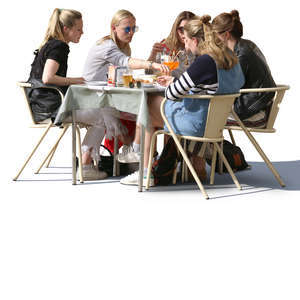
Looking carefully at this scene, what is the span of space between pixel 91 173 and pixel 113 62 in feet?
3.62

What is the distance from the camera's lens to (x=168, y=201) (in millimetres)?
5492

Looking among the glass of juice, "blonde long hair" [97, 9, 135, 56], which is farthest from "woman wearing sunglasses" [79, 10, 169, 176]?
the glass of juice

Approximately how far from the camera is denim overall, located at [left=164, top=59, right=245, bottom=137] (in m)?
5.39

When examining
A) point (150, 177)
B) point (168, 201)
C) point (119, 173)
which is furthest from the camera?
point (119, 173)

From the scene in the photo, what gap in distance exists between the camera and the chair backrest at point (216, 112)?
17.7ft

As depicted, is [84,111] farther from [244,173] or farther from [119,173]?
[244,173]

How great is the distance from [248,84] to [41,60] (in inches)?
78.2

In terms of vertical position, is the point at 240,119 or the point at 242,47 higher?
the point at 242,47

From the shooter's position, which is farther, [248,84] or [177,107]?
[248,84]

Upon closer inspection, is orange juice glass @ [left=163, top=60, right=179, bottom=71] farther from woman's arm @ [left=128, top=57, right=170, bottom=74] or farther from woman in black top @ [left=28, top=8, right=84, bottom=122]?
woman in black top @ [left=28, top=8, right=84, bottom=122]

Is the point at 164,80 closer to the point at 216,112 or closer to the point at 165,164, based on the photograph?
the point at 216,112

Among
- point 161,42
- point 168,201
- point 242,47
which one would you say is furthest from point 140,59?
point 168,201

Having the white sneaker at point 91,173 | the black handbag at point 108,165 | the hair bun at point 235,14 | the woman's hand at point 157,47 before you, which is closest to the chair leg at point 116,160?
the black handbag at point 108,165

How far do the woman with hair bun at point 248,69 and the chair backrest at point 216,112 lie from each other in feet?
2.03
